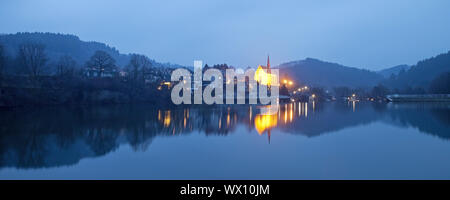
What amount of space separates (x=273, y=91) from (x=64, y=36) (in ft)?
335

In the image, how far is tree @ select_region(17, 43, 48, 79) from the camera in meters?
35.8

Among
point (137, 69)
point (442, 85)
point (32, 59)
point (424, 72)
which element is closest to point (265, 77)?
point (137, 69)

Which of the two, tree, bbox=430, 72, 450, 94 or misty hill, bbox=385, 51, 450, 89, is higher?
misty hill, bbox=385, 51, 450, 89

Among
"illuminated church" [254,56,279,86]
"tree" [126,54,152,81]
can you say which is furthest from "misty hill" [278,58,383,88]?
"tree" [126,54,152,81]

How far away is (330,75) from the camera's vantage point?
14800 centimetres

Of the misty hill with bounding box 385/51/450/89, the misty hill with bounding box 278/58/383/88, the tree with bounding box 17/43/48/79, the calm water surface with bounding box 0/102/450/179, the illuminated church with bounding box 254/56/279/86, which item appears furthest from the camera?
the misty hill with bounding box 278/58/383/88

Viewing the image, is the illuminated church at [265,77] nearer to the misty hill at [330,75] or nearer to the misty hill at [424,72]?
the misty hill at [424,72]

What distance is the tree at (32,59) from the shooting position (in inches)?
1409

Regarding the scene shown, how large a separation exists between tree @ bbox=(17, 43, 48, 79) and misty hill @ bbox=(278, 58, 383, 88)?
11136 cm

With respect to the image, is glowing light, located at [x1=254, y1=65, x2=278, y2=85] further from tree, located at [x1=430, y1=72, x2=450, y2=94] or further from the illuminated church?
tree, located at [x1=430, y1=72, x2=450, y2=94]

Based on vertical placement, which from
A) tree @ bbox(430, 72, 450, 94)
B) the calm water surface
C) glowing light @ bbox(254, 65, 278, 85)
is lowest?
the calm water surface

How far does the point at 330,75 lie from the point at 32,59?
13813 cm

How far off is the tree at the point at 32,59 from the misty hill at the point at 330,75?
111 metres

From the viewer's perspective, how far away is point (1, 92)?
25.9 metres
